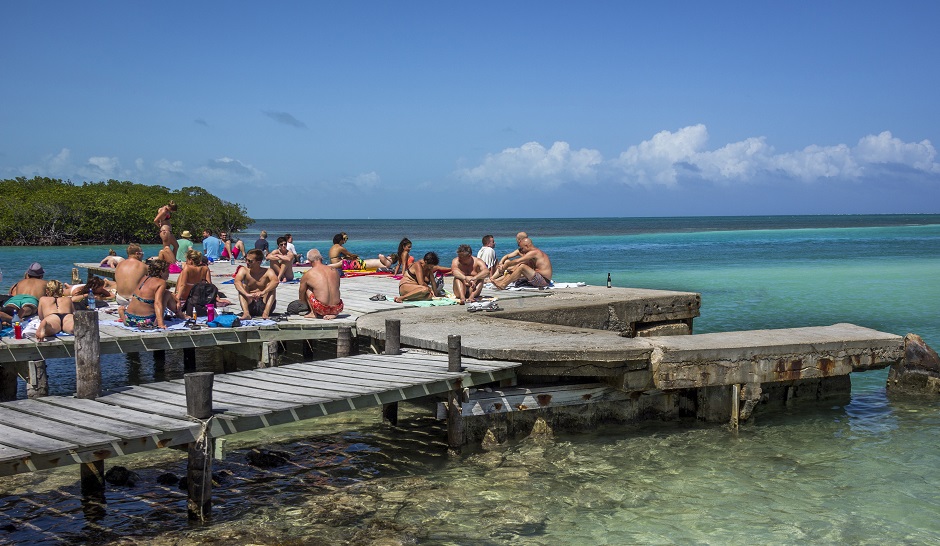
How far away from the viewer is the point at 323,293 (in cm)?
1189

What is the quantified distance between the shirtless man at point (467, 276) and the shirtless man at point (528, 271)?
192cm

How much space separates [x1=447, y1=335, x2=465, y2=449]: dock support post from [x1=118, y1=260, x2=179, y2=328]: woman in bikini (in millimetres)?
4350

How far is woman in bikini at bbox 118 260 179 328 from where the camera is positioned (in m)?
10.9

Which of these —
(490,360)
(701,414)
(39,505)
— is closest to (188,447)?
(39,505)

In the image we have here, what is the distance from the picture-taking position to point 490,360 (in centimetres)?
934

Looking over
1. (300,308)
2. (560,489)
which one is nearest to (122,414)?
(560,489)

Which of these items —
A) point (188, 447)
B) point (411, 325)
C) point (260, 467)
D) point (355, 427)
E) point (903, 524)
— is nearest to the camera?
point (188, 447)

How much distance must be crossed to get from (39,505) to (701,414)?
7390mm

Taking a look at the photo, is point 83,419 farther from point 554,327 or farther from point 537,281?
point 537,281

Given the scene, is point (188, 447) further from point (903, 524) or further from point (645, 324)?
point (645, 324)

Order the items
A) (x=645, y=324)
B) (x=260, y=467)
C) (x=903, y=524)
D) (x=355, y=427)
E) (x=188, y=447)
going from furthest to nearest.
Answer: (x=645, y=324) < (x=355, y=427) < (x=260, y=467) < (x=903, y=524) < (x=188, y=447)

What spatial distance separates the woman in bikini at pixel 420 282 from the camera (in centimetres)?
1370

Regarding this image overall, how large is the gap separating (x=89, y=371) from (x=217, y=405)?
1498mm

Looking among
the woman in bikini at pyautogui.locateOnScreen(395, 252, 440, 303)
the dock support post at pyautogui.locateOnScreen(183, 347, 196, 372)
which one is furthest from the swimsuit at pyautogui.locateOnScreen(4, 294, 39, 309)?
the woman in bikini at pyautogui.locateOnScreen(395, 252, 440, 303)
